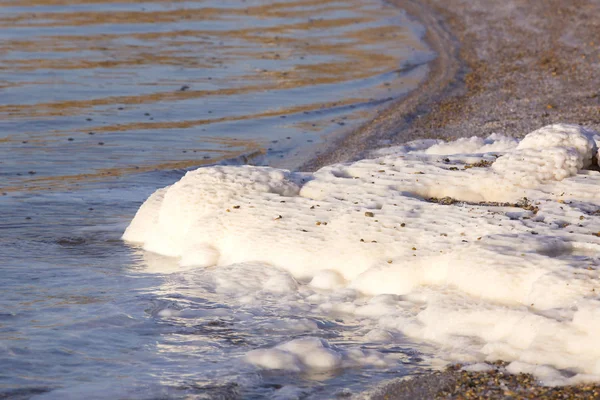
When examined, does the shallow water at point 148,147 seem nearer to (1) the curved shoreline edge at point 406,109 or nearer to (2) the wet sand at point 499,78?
(1) the curved shoreline edge at point 406,109

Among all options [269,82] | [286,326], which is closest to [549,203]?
[286,326]

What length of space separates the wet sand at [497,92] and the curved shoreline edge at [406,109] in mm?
12

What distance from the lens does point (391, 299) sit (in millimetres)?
4941

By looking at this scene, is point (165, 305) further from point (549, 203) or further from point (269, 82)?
point (269, 82)

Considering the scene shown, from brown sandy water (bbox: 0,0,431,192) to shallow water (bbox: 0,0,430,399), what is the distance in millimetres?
36

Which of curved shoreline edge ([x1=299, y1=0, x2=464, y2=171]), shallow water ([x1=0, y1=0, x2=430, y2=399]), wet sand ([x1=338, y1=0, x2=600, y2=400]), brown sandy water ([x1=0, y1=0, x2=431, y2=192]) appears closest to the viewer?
wet sand ([x1=338, y1=0, x2=600, y2=400])

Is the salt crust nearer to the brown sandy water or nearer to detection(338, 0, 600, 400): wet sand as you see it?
detection(338, 0, 600, 400): wet sand

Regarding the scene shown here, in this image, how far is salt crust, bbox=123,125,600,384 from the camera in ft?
14.3

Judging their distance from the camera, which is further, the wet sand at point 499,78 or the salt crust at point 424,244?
the wet sand at point 499,78

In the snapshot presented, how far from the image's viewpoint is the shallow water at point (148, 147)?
4332 mm

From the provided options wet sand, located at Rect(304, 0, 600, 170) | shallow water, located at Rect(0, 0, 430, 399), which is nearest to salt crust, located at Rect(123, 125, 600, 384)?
shallow water, located at Rect(0, 0, 430, 399)

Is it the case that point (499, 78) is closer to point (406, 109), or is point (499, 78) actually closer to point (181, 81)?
point (406, 109)

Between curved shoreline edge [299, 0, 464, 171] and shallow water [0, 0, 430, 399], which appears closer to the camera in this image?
shallow water [0, 0, 430, 399]

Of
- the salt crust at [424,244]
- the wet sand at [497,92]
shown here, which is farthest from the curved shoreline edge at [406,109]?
the salt crust at [424,244]
